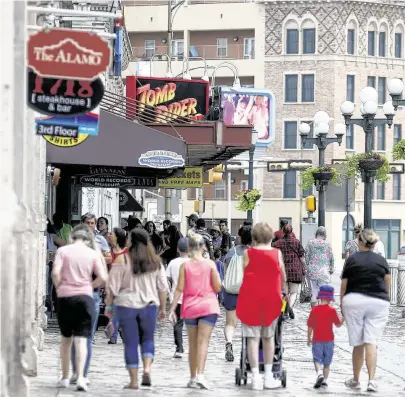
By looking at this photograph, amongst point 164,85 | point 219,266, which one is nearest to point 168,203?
point 164,85

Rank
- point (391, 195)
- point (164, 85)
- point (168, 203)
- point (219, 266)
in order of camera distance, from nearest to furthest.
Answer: point (219, 266) < point (164, 85) < point (168, 203) < point (391, 195)

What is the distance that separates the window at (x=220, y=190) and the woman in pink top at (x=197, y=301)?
76790 millimetres

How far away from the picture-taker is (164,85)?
34.0 meters

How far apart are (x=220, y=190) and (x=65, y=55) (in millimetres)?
80517

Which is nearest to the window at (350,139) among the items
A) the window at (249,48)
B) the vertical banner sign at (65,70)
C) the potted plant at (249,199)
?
the window at (249,48)

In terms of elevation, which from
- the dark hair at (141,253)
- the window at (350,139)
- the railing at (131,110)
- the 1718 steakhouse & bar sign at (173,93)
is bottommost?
the dark hair at (141,253)

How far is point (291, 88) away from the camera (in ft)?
301

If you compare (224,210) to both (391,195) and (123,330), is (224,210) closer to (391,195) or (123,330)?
(391,195)

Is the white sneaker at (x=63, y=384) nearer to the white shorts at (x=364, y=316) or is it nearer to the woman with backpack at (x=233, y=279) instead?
the white shorts at (x=364, y=316)

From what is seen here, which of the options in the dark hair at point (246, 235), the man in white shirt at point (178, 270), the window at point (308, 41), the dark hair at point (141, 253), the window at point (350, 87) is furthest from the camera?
the window at point (308, 41)

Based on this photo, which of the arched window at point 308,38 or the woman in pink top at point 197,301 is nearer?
the woman in pink top at point 197,301

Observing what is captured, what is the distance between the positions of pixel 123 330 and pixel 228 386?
1413 millimetres

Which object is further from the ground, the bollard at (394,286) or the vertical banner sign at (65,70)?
the vertical banner sign at (65,70)

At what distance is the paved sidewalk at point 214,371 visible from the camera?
14969 millimetres
